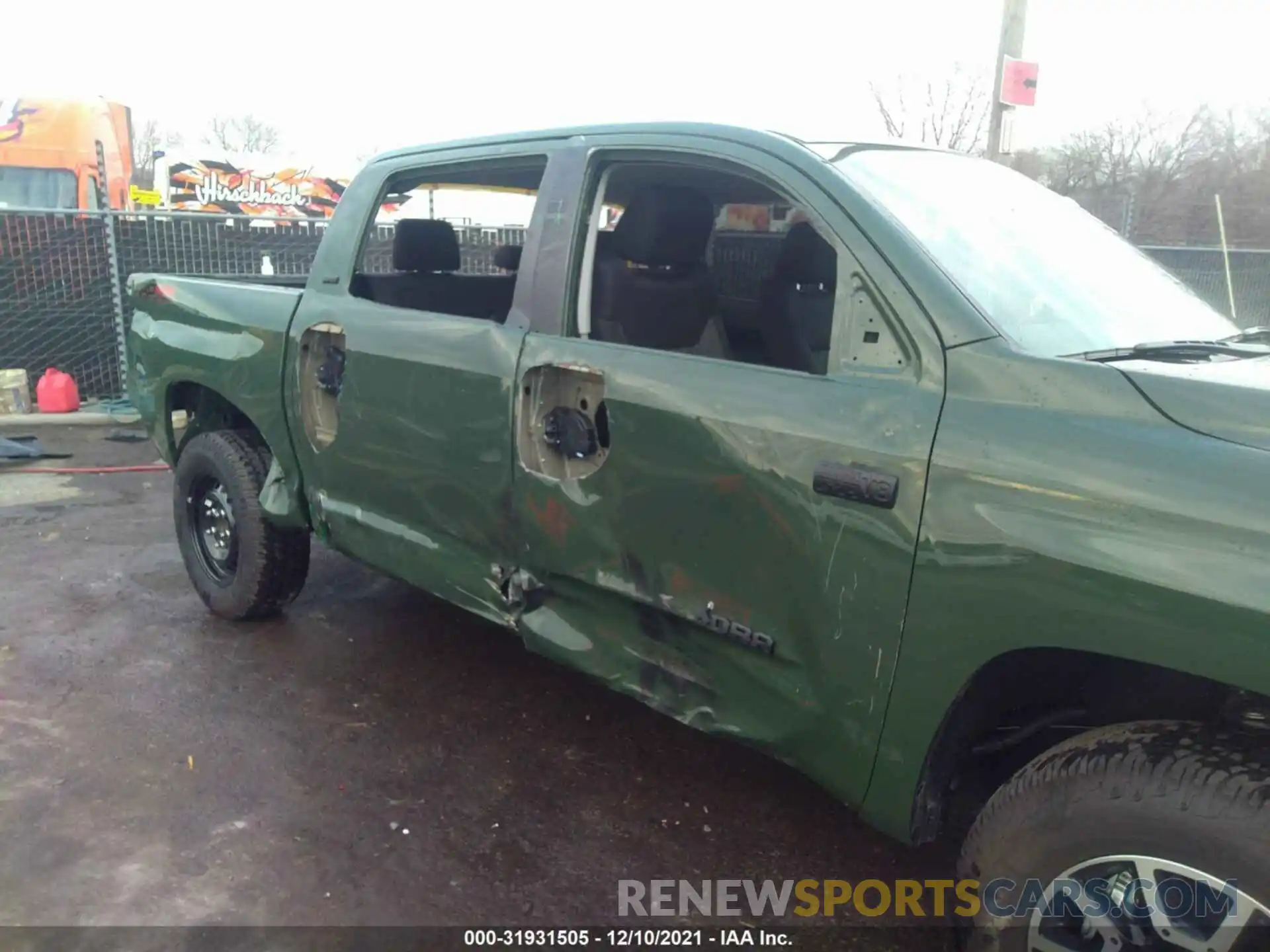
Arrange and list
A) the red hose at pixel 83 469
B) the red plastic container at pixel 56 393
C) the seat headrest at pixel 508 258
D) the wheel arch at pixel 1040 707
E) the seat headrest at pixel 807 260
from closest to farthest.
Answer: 1. the wheel arch at pixel 1040 707
2. the seat headrest at pixel 508 258
3. the seat headrest at pixel 807 260
4. the red hose at pixel 83 469
5. the red plastic container at pixel 56 393

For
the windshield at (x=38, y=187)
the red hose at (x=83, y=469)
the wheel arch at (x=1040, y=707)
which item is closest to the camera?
the wheel arch at (x=1040, y=707)

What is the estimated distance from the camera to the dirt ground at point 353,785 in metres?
2.58

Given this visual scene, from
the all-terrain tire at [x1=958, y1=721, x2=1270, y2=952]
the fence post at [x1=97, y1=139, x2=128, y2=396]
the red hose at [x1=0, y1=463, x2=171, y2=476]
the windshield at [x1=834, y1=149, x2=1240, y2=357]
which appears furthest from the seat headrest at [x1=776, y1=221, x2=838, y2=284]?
the fence post at [x1=97, y1=139, x2=128, y2=396]

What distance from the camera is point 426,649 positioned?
13.4ft

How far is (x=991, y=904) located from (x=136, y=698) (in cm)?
301

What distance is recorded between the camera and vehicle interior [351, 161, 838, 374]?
3.00m

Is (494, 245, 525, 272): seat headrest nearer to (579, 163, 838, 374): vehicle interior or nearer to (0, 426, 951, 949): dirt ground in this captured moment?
(579, 163, 838, 374): vehicle interior

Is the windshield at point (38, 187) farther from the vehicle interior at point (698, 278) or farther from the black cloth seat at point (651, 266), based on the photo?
the black cloth seat at point (651, 266)

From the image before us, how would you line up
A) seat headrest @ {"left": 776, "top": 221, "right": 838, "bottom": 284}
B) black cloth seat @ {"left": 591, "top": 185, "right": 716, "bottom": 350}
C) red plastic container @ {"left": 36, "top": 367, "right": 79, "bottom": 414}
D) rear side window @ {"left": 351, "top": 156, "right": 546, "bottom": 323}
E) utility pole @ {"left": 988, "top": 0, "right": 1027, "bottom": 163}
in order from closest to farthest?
1. black cloth seat @ {"left": 591, "top": 185, "right": 716, "bottom": 350}
2. rear side window @ {"left": 351, "top": 156, "right": 546, "bottom": 323}
3. seat headrest @ {"left": 776, "top": 221, "right": 838, "bottom": 284}
4. utility pole @ {"left": 988, "top": 0, "right": 1027, "bottom": 163}
5. red plastic container @ {"left": 36, "top": 367, "right": 79, "bottom": 414}

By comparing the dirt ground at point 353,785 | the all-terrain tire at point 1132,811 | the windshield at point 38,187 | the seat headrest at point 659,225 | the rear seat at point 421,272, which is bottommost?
the dirt ground at point 353,785

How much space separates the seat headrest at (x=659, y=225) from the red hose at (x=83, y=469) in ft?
16.4

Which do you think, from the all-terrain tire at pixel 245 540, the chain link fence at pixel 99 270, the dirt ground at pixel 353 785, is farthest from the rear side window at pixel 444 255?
the chain link fence at pixel 99 270

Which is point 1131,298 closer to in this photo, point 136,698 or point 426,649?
point 426,649

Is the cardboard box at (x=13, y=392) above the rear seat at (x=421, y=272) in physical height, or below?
below
